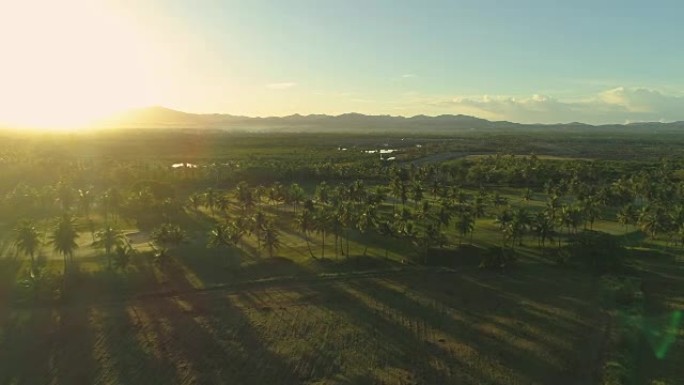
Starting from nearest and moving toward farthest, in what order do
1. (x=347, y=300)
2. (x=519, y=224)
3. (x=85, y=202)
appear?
(x=347, y=300) → (x=519, y=224) → (x=85, y=202)

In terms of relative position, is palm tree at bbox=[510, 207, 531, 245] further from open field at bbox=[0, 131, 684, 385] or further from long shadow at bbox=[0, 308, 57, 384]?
long shadow at bbox=[0, 308, 57, 384]

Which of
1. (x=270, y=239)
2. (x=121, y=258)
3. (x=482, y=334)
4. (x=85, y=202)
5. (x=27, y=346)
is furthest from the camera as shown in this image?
(x=85, y=202)

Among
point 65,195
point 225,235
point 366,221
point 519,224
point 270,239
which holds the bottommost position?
point 270,239

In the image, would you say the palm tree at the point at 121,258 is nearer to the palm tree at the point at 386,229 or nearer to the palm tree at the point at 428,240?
the palm tree at the point at 386,229

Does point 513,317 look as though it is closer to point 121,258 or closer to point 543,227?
point 543,227

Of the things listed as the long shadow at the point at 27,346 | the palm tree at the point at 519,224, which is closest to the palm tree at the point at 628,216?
the palm tree at the point at 519,224

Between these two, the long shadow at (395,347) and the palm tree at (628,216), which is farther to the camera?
the palm tree at (628,216)

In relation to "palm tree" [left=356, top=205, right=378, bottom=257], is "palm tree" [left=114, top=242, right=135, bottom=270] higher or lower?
lower

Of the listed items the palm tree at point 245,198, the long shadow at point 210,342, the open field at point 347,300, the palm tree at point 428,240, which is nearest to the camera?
the long shadow at point 210,342

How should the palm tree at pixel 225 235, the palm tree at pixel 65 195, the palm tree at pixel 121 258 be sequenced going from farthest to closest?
the palm tree at pixel 65 195 < the palm tree at pixel 225 235 < the palm tree at pixel 121 258

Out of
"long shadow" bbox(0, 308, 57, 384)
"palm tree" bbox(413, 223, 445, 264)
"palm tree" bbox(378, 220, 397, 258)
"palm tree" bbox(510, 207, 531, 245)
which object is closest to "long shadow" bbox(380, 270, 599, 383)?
"palm tree" bbox(413, 223, 445, 264)

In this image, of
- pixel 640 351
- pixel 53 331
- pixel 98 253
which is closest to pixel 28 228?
pixel 98 253

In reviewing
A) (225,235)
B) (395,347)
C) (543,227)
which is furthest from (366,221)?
(395,347)
